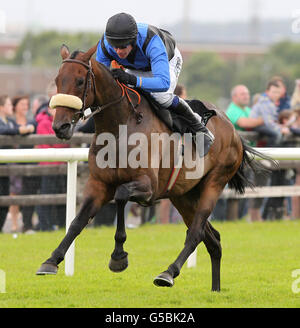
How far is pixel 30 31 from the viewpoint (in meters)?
82.1

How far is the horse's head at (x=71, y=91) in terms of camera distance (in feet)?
15.3

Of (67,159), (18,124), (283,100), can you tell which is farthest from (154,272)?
(283,100)

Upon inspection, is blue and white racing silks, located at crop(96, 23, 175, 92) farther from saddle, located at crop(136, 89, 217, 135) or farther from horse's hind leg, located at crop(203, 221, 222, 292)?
horse's hind leg, located at crop(203, 221, 222, 292)

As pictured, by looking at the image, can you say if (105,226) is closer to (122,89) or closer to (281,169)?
(281,169)

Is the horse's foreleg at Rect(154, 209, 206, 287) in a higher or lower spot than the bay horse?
lower

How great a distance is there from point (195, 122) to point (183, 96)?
355 centimetres

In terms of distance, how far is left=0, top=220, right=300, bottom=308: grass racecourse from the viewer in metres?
5.50

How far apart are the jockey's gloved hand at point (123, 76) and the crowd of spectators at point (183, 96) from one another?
3.10m

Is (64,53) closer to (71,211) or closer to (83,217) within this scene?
(83,217)

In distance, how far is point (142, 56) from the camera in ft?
17.5

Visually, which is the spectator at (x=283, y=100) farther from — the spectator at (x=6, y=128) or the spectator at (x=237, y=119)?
the spectator at (x=6, y=128)

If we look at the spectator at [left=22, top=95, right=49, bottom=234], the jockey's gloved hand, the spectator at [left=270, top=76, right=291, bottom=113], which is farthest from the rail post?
the spectator at [left=270, top=76, right=291, bottom=113]

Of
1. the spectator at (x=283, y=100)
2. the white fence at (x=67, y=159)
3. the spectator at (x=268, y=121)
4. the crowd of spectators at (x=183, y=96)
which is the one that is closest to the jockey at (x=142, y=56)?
the white fence at (x=67, y=159)
